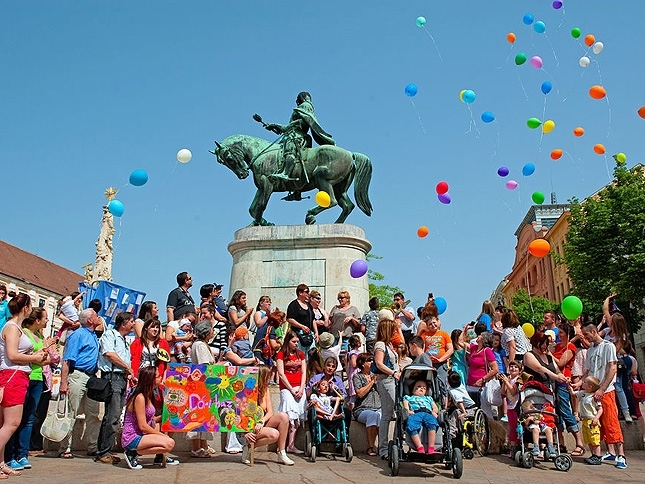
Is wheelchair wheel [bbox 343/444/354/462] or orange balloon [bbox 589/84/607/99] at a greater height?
orange balloon [bbox 589/84/607/99]

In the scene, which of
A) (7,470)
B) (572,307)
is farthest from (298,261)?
(7,470)

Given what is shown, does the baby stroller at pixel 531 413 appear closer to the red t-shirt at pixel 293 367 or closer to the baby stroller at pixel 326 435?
the baby stroller at pixel 326 435

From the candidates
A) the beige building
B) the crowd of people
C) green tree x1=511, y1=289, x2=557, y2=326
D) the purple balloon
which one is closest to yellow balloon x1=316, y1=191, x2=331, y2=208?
the purple balloon

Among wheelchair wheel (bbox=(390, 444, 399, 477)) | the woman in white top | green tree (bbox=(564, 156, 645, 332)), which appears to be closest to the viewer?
the woman in white top

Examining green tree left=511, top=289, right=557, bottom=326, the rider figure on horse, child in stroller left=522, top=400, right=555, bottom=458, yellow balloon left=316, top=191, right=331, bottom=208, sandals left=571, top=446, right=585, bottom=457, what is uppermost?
green tree left=511, top=289, right=557, bottom=326

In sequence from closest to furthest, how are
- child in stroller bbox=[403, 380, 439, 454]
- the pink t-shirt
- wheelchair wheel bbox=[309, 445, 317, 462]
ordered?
child in stroller bbox=[403, 380, 439, 454] < wheelchair wheel bbox=[309, 445, 317, 462] < the pink t-shirt

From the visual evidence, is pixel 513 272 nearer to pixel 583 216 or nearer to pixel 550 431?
pixel 583 216

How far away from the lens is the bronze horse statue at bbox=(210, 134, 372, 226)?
15.0 meters

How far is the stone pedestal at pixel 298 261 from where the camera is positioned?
14227 millimetres

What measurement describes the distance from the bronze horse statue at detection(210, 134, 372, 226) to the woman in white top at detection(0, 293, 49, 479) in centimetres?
941

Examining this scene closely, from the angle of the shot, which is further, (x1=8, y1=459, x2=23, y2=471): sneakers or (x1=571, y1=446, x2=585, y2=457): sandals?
(x1=571, y1=446, x2=585, y2=457): sandals

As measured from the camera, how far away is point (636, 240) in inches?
1041

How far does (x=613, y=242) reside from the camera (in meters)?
27.6

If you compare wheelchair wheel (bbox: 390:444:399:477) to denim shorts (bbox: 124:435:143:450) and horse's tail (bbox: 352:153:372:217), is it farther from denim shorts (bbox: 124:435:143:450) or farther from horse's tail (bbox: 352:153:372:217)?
horse's tail (bbox: 352:153:372:217)
